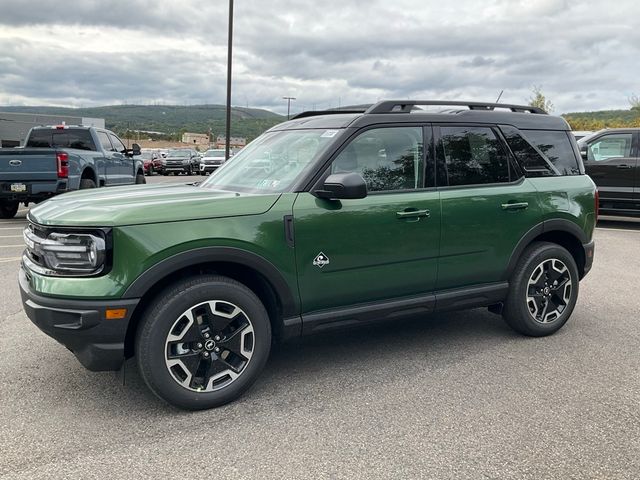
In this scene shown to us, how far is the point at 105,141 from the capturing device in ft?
43.7

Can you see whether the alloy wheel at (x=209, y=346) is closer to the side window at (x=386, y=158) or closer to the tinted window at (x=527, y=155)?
the side window at (x=386, y=158)

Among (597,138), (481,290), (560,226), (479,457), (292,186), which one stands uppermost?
(597,138)

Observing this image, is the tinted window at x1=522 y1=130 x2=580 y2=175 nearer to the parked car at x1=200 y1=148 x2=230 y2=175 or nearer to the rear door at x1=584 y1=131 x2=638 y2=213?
the rear door at x1=584 y1=131 x2=638 y2=213

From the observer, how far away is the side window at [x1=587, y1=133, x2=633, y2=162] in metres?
11.2

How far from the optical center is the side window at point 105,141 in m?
13.0

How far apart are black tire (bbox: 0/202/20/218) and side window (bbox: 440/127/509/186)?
1120 centimetres

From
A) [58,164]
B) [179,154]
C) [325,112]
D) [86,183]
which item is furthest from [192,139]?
[325,112]

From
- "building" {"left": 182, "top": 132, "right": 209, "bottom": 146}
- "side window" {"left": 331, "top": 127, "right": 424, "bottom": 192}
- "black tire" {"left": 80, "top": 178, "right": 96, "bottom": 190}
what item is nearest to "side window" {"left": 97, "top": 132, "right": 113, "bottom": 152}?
"black tire" {"left": 80, "top": 178, "right": 96, "bottom": 190}

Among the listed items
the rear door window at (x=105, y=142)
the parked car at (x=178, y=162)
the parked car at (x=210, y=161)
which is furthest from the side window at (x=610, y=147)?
the parked car at (x=178, y=162)

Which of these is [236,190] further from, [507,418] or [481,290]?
[507,418]

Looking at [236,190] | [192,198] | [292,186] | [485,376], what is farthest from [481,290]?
[192,198]

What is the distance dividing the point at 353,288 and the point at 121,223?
151 cm

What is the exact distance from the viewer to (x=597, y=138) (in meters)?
11.5

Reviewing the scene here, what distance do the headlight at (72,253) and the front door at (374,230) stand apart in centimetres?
115
